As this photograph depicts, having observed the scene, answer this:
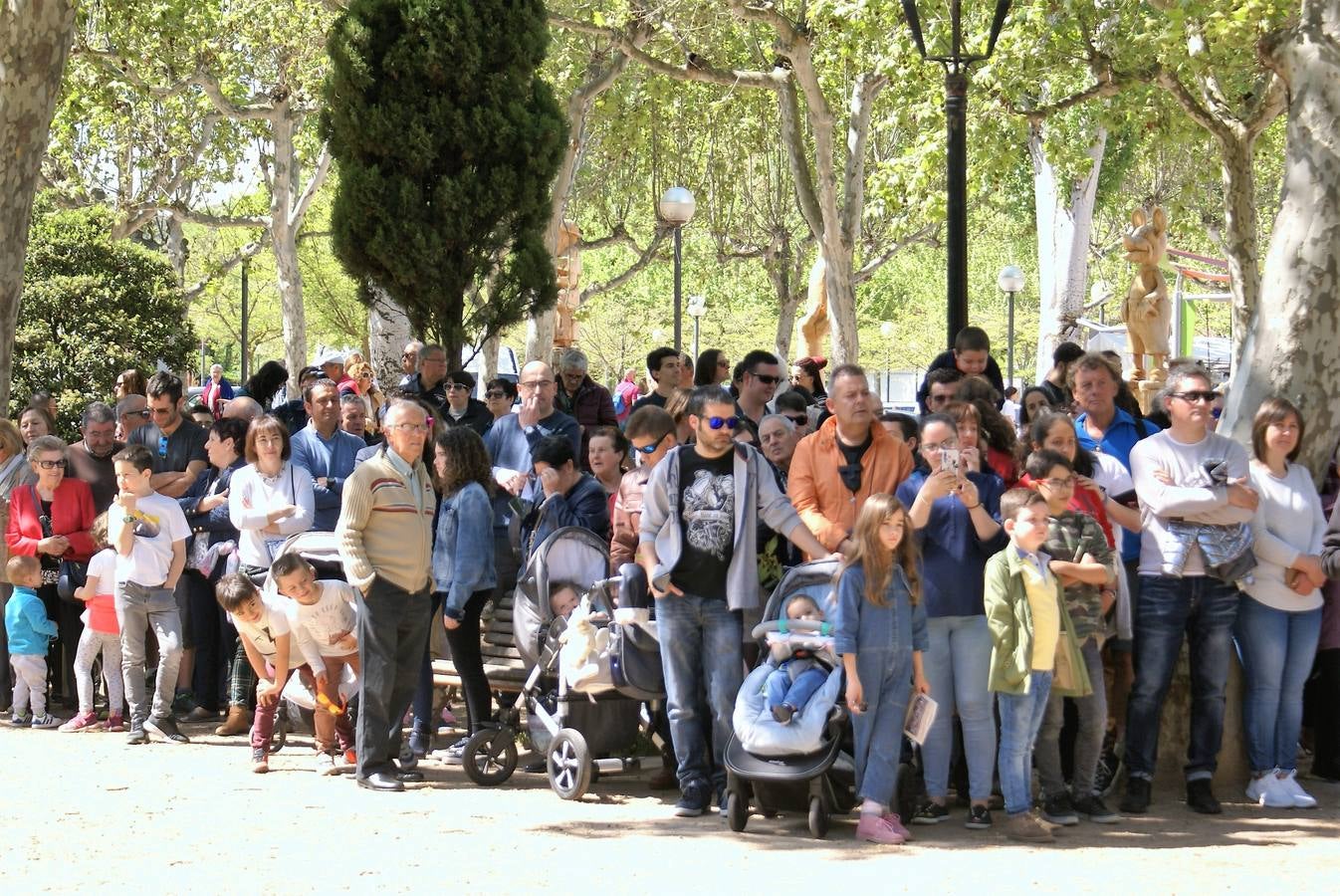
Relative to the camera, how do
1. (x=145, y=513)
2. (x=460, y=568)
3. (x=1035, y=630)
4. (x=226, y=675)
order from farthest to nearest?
(x=226, y=675) → (x=145, y=513) → (x=460, y=568) → (x=1035, y=630)

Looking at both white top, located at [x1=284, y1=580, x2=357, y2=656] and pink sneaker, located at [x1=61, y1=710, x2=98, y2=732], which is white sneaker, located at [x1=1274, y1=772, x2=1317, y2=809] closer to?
white top, located at [x1=284, y1=580, x2=357, y2=656]

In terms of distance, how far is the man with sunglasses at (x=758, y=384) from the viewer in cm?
1109

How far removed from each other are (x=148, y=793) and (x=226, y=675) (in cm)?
274

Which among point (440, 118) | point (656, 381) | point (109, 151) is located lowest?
point (656, 381)

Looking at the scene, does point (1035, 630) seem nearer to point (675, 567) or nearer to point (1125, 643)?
point (1125, 643)

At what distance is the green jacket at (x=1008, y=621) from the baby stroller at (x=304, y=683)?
3.87 m

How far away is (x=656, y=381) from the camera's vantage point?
42.5 feet

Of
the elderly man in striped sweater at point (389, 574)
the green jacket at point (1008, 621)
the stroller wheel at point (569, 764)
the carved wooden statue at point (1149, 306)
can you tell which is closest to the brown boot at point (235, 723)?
the elderly man in striped sweater at point (389, 574)

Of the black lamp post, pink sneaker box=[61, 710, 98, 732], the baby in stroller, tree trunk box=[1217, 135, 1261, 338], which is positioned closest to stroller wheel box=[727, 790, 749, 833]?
the baby in stroller

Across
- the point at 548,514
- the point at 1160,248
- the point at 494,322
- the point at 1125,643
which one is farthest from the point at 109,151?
the point at 1125,643

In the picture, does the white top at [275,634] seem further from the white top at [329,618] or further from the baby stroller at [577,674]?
the baby stroller at [577,674]

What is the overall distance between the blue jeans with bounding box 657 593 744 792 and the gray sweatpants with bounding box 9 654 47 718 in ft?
16.5

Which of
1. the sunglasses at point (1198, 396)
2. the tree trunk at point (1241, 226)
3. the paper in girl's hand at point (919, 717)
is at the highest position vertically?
the tree trunk at point (1241, 226)

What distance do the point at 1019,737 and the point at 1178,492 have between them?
1.48 meters
